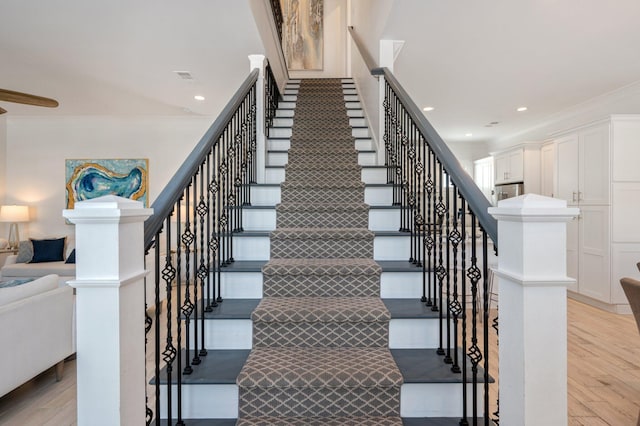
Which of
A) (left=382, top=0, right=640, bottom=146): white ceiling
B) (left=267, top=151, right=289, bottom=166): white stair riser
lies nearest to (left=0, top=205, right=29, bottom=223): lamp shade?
(left=267, top=151, right=289, bottom=166): white stair riser

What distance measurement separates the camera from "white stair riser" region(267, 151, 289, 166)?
3531 millimetres

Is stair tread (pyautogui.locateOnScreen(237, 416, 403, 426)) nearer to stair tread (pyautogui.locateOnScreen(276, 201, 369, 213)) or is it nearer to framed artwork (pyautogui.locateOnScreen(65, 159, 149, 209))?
stair tread (pyautogui.locateOnScreen(276, 201, 369, 213))

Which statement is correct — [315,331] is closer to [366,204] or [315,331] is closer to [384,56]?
[366,204]

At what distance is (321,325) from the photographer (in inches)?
67.3

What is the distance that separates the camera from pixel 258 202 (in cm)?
293

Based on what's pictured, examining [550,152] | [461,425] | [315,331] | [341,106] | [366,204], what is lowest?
[461,425]

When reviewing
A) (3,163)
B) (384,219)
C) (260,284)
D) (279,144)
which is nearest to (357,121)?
(279,144)

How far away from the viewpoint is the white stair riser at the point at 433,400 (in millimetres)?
1453

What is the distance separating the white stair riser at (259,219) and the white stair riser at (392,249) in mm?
834

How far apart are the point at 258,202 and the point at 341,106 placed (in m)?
2.57

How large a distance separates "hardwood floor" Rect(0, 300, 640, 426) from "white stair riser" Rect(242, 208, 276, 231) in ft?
5.23

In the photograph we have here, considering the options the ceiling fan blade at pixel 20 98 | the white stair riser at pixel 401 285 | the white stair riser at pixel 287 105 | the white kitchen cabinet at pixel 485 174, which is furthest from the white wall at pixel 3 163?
the white kitchen cabinet at pixel 485 174

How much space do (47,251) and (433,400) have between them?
20.2ft

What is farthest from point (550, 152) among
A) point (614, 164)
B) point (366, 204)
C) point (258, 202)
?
point (258, 202)
